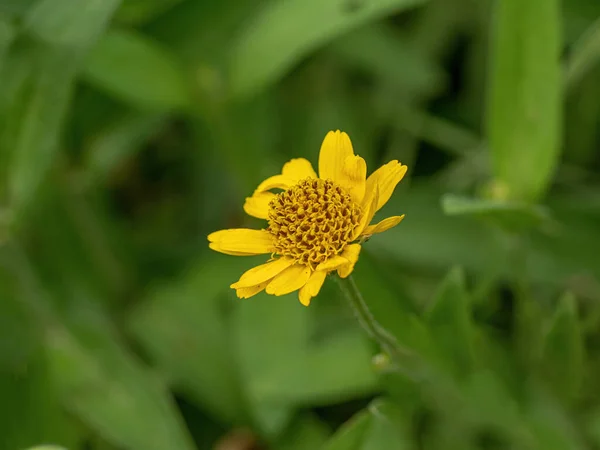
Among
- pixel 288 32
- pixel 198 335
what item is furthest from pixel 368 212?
pixel 198 335

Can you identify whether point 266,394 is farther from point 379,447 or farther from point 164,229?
point 164,229

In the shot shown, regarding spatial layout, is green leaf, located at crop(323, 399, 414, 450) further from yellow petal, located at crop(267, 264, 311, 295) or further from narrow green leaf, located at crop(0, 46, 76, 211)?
narrow green leaf, located at crop(0, 46, 76, 211)

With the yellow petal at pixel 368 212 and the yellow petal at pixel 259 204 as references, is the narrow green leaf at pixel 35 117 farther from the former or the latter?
the yellow petal at pixel 368 212

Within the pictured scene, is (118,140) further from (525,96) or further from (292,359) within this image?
(525,96)

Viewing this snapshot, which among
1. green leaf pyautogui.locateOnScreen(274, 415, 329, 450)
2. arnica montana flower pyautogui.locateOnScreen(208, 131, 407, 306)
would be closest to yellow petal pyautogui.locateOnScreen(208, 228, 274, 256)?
arnica montana flower pyautogui.locateOnScreen(208, 131, 407, 306)

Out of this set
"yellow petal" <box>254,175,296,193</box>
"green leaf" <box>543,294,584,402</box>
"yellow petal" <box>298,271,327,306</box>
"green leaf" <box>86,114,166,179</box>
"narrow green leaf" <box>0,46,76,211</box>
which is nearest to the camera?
"yellow petal" <box>298,271,327,306</box>

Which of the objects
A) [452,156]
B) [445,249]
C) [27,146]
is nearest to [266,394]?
[445,249]
